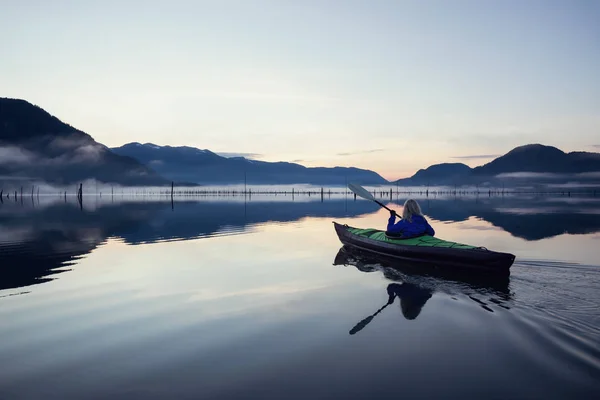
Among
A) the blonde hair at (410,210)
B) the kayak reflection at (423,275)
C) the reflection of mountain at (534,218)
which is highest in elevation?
the blonde hair at (410,210)

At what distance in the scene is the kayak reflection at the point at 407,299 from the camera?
9.25 metres

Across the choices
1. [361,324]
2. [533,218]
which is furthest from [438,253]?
[533,218]

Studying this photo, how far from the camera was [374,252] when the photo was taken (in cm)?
1762

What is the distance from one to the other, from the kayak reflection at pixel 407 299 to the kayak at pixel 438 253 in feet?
6.57

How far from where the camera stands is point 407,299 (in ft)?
36.1

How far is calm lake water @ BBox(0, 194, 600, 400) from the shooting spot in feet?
19.6

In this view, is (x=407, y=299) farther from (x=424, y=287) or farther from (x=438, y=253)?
→ (x=438, y=253)

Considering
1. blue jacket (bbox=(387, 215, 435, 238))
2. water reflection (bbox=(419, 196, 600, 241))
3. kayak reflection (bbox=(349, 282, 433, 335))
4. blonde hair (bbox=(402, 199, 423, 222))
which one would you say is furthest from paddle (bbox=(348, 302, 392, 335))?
water reflection (bbox=(419, 196, 600, 241))

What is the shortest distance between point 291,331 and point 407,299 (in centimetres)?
397

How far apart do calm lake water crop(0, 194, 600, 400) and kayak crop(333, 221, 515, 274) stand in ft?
2.40

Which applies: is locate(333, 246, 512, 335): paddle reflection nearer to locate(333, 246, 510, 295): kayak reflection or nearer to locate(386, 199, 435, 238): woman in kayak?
locate(333, 246, 510, 295): kayak reflection

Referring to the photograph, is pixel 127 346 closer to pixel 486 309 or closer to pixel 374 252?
pixel 486 309

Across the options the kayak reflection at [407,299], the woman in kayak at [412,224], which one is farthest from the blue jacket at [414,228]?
the kayak reflection at [407,299]

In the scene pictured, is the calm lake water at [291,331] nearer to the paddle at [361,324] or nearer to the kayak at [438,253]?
the paddle at [361,324]
